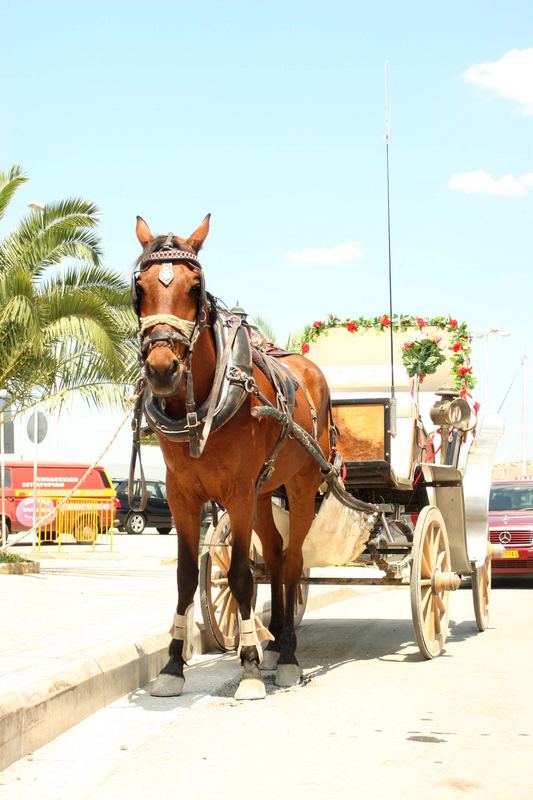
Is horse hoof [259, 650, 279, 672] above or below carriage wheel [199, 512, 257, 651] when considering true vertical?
below

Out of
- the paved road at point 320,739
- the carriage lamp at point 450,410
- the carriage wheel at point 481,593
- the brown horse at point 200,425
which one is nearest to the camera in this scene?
the paved road at point 320,739

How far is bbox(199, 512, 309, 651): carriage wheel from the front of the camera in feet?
25.9

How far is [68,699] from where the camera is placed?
18.1ft

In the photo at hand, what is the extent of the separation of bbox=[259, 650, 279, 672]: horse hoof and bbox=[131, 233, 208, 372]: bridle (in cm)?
256

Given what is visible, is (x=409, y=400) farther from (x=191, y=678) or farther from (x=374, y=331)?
(x=191, y=678)

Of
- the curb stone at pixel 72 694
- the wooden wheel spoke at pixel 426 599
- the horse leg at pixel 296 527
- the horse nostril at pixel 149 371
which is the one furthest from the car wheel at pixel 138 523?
the horse nostril at pixel 149 371

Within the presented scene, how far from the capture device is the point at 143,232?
6.20 m

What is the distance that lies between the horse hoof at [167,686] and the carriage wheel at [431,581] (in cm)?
190

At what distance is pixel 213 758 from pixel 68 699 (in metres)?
0.94

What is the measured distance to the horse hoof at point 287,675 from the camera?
270 inches

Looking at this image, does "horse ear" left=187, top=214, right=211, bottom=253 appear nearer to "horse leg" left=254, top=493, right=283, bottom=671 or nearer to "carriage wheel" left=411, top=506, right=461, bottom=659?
"horse leg" left=254, top=493, right=283, bottom=671

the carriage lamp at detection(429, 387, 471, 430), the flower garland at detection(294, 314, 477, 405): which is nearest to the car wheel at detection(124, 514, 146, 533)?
the flower garland at detection(294, 314, 477, 405)

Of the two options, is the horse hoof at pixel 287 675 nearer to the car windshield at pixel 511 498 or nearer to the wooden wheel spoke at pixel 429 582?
the wooden wheel spoke at pixel 429 582

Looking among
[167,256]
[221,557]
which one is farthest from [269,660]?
[167,256]
